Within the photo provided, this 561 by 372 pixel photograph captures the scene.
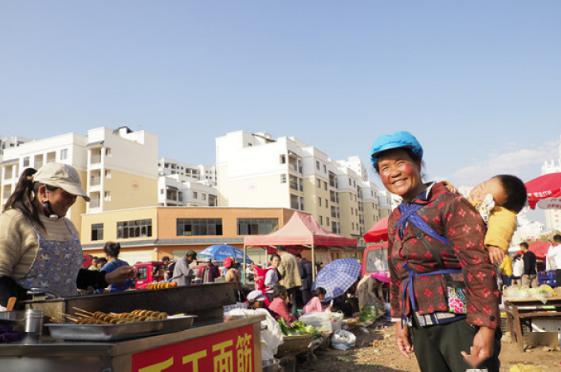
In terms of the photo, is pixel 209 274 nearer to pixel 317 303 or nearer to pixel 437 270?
pixel 317 303

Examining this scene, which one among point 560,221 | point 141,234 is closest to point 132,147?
point 141,234

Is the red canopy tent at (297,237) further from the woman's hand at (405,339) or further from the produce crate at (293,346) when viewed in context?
the woman's hand at (405,339)

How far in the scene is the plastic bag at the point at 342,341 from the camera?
748 centimetres

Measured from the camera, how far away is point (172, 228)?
4141 centimetres

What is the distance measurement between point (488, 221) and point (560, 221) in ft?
319

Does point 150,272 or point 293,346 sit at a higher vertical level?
point 150,272

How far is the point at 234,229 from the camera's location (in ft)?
142

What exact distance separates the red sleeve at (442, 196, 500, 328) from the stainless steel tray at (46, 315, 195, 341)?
131 centimetres

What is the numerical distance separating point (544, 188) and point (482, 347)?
600 cm

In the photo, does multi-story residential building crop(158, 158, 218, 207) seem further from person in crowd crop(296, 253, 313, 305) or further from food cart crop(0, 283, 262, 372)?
food cart crop(0, 283, 262, 372)

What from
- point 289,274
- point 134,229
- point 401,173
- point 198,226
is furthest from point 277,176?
point 401,173

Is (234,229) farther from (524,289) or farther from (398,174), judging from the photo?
(398,174)

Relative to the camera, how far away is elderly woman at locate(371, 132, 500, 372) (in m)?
1.83

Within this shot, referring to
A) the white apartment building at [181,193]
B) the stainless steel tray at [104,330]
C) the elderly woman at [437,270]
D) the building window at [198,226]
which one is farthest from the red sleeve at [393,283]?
the white apartment building at [181,193]
